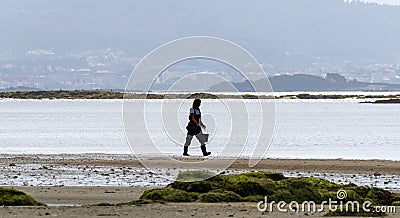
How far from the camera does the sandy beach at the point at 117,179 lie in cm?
1898

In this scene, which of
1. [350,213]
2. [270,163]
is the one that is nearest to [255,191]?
[350,213]

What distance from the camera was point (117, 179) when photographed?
30359mm

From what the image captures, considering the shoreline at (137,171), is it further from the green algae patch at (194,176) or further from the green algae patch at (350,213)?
the green algae patch at (350,213)

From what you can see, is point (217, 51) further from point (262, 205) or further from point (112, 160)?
point (112, 160)

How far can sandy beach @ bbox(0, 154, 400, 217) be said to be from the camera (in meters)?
19.0

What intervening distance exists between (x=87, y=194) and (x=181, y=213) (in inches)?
274

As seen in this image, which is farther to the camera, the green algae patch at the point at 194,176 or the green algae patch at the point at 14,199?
the green algae patch at the point at 194,176

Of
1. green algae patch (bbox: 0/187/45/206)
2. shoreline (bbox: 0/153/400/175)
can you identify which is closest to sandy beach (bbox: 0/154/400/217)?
shoreline (bbox: 0/153/400/175)

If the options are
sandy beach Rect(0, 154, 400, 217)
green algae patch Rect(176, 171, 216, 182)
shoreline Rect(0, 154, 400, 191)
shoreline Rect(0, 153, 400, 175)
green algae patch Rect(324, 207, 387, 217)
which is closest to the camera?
green algae patch Rect(324, 207, 387, 217)

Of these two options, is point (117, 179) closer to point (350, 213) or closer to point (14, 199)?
point (14, 199)

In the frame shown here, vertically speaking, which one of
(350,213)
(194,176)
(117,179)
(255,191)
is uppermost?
(194,176)

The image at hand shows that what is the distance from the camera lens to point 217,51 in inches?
862

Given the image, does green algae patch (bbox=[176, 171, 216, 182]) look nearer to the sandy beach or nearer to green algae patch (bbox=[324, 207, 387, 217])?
the sandy beach

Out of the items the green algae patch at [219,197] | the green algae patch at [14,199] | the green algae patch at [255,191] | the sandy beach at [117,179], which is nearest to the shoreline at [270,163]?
the sandy beach at [117,179]
